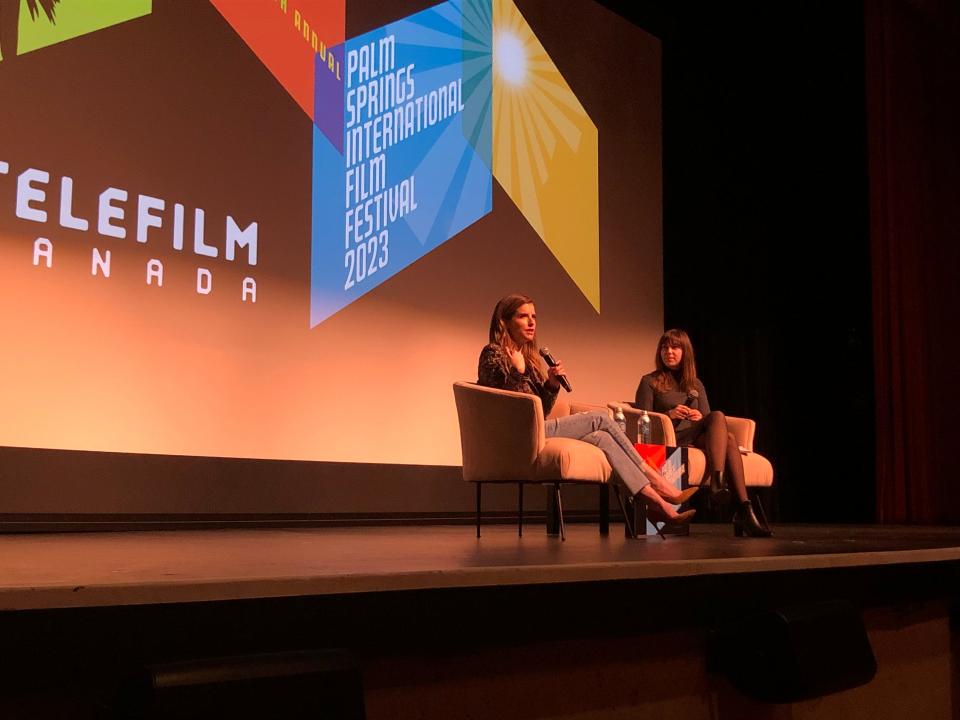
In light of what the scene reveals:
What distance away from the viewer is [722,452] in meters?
4.09

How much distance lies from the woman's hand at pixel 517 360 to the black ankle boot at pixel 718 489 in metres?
0.91

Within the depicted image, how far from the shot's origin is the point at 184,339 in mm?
4227

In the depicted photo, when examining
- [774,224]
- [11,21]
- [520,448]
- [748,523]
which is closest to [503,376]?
[520,448]

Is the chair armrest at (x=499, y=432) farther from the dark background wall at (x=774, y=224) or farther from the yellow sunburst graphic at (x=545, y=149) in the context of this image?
the dark background wall at (x=774, y=224)

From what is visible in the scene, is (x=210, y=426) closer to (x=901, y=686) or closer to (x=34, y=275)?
(x=34, y=275)

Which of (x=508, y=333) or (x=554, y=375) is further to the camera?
(x=508, y=333)

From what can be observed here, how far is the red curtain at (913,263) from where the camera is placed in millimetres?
6305

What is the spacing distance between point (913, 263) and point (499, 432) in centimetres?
400

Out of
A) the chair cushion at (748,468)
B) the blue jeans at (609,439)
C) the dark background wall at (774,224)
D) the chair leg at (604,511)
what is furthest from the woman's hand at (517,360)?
the dark background wall at (774,224)

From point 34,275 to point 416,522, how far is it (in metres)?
2.29

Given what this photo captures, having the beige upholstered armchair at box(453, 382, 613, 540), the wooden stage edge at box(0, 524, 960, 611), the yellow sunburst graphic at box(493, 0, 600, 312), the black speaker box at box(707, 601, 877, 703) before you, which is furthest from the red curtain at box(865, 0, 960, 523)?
the black speaker box at box(707, 601, 877, 703)

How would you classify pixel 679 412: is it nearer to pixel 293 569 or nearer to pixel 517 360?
pixel 517 360

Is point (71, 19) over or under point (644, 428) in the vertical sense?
over

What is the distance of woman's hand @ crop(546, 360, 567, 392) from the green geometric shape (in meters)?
2.31
